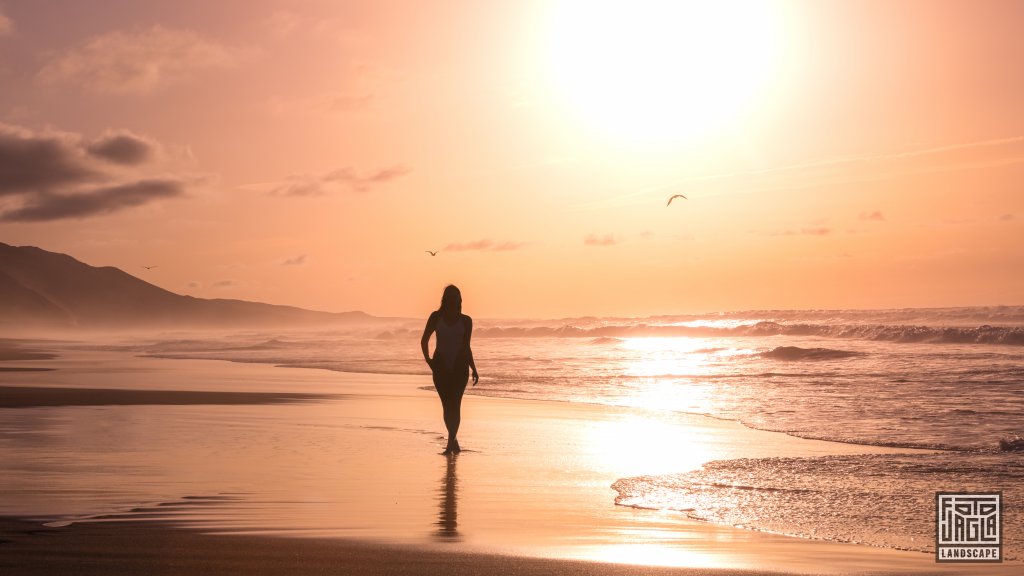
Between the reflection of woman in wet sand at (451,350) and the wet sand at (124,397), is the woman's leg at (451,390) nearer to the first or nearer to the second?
the reflection of woman in wet sand at (451,350)

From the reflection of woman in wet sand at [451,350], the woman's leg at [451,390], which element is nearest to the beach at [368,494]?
the woman's leg at [451,390]

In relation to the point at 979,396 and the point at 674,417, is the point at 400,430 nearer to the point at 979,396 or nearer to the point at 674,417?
the point at 674,417

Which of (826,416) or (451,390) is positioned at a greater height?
(451,390)

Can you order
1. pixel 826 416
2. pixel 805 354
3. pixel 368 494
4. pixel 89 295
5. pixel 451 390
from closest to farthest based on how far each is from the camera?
pixel 368 494 < pixel 451 390 < pixel 826 416 < pixel 805 354 < pixel 89 295

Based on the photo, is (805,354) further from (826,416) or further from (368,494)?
(368,494)

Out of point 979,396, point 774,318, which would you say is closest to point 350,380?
point 979,396

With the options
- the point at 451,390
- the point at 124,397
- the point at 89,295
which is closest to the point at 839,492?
the point at 451,390

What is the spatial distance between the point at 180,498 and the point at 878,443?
8.93 meters

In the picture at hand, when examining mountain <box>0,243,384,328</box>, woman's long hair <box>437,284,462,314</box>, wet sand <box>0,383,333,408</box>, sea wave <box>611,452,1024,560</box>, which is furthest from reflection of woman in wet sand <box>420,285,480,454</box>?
mountain <box>0,243,384,328</box>
